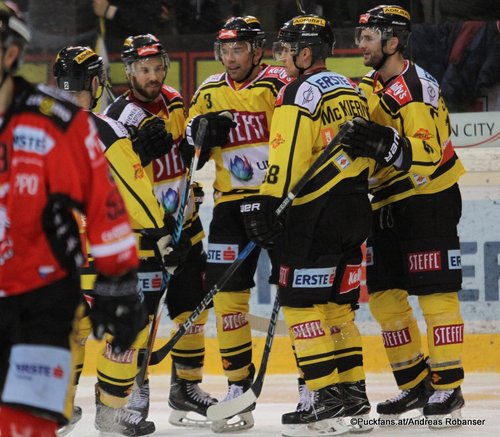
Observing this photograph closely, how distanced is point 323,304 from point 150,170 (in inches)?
33.4

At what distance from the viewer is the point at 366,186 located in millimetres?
4141

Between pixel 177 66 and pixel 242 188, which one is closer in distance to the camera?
pixel 242 188

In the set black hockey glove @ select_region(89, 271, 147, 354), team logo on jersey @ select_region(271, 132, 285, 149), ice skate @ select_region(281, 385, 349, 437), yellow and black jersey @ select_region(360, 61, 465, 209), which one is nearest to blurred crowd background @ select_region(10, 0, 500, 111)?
yellow and black jersey @ select_region(360, 61, 465, 209)

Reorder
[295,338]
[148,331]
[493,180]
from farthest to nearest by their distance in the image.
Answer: [493,180]
[148,331]
[295,338]

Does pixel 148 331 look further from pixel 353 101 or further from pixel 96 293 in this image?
pixel 96 293

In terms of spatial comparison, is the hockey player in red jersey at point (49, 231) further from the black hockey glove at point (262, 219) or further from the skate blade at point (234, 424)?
the skate blade at point (234, 424)

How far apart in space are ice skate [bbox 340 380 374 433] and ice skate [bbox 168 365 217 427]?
2.00ft

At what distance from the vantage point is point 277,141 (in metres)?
3.94

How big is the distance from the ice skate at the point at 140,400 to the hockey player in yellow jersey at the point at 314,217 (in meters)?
0.61

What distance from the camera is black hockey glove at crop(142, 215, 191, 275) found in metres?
3.99

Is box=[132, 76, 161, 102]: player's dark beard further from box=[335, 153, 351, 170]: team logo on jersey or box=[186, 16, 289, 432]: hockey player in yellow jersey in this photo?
box=[335, 153, 351, 170]: team logo on jersey

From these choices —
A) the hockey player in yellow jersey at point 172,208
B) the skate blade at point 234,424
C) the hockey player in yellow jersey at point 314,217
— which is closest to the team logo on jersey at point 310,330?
the hockey player in yellow jersey at point 314,217

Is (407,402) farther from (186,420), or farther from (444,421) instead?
(186,420)

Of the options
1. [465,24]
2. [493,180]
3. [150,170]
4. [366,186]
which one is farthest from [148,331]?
[465,24]
